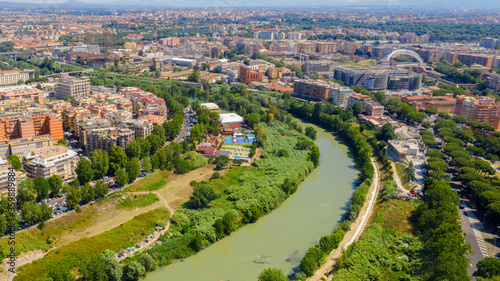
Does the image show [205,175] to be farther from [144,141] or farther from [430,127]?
[430,127]

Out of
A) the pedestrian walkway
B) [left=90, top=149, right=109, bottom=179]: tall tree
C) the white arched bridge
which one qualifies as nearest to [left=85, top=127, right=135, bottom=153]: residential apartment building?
[left=90, top=149, right=109, bottom=179]: tall tree

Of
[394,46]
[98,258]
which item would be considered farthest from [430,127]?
[394,46]

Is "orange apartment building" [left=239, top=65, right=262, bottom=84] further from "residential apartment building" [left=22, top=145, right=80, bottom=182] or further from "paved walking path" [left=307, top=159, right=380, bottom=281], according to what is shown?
"residential apartment building" [left=22, top=145, right=80, bottom=182]

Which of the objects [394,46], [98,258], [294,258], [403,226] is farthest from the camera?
[394,46]

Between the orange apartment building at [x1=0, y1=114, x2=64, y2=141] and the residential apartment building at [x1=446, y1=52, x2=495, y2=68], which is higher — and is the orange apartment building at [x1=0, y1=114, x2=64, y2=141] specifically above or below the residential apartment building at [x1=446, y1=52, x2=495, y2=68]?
below

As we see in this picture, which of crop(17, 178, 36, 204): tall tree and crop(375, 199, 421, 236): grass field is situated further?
crop(375, 199, 421, 236): grass field

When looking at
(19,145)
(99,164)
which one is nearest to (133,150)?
(99,164)
